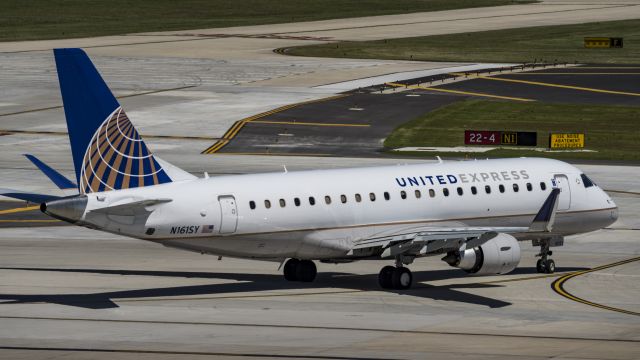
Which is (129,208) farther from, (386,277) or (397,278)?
(397,278)

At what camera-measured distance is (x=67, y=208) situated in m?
44.8

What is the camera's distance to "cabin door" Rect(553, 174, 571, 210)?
5531 centimetres

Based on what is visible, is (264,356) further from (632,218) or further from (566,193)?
(632,218)

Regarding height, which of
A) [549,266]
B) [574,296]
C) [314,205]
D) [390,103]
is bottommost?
[574,296]

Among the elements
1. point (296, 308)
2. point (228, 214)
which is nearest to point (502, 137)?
point (228, 214)

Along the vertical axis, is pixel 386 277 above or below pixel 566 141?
below

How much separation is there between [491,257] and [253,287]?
8725 millimetres

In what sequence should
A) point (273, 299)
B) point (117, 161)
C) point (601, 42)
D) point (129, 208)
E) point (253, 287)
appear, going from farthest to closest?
point (601, 42)
point (253, 287)
point (273, 299)
point (117, 161)
point (129, 208)

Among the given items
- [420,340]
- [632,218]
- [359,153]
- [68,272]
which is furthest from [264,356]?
[359,153]

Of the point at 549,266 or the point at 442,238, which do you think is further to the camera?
the point at 549,266

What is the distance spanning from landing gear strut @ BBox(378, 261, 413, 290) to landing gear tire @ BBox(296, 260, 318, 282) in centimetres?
278

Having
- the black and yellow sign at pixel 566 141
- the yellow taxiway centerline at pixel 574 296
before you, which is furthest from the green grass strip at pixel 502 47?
the yellow taxiway centerline at pixel 574 296

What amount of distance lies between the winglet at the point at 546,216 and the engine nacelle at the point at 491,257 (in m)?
1.06

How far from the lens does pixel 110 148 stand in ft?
153
